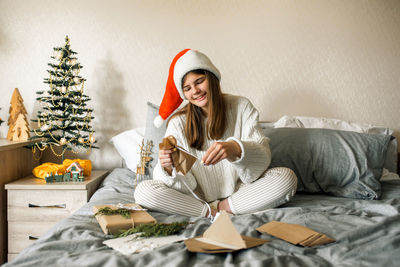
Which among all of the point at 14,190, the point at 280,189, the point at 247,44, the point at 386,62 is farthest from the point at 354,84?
the point at 14,190

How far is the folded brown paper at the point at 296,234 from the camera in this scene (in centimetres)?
96

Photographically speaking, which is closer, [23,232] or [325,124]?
[23,232]

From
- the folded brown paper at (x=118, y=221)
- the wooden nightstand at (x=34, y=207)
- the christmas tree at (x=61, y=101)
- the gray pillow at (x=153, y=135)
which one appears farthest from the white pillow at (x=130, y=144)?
the folded brown paper at (x=118, y=221)

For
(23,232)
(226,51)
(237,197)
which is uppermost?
(226,51)

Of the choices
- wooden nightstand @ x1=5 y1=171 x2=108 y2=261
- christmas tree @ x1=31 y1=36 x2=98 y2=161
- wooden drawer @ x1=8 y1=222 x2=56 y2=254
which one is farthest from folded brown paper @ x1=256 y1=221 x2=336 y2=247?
christmas tree @ x1=31 y1=36 x2=98 y2=161

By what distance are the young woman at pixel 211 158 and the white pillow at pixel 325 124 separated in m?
0.56

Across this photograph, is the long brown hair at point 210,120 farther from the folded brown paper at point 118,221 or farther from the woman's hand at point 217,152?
the folded brown paper at point 118,221

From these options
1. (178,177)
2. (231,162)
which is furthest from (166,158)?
(231,162)

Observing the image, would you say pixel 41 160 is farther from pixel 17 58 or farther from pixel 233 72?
pixel 233 72

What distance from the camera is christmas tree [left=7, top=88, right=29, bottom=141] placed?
2074 mm

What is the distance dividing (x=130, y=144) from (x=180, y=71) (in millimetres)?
718

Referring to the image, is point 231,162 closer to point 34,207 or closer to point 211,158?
point 211,158

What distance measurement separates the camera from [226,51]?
2.35 m

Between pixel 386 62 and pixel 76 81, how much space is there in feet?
7.07
